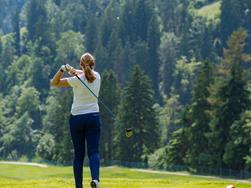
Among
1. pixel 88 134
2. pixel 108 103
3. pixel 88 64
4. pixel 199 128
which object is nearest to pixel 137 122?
pixel 108 103

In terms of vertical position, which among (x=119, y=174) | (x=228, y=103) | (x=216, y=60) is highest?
(x=216, y=60)

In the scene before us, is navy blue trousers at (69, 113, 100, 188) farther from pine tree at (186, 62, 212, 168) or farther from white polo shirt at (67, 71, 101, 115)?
pine tree at (186, 62, 212, 168)

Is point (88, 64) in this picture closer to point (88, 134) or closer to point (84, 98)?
point (84, 98)

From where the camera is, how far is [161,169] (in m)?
76.6

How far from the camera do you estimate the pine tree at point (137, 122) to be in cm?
8419

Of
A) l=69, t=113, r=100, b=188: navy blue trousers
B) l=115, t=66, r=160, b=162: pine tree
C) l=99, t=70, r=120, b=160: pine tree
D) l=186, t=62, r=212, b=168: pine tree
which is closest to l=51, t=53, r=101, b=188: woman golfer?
l=69, t=113, r=100, b=188: navy blue trousers

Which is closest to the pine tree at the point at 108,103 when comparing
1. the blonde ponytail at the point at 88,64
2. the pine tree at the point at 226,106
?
the pine tree at the point at 226,106

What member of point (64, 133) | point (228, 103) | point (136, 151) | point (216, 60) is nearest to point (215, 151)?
point (228, 103)

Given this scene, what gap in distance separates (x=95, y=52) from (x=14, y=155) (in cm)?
7390

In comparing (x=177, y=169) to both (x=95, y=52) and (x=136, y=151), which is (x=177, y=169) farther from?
(x=95, y=52)

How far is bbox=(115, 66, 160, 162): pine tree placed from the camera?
8419cm

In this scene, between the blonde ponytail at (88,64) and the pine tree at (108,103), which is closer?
the blonde ponytail at (88,64)

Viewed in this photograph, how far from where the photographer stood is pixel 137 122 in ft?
280

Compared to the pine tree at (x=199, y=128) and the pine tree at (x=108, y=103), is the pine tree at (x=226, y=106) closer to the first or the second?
the pine tree at (x=199, y=128)
